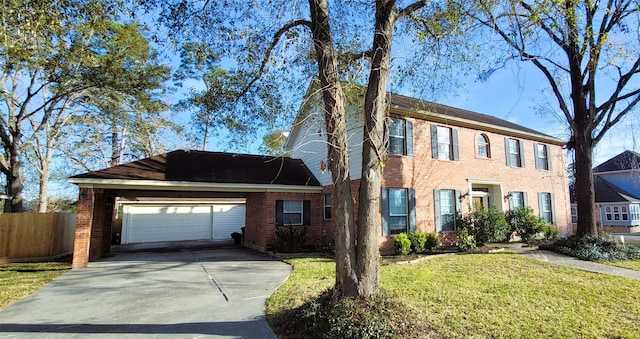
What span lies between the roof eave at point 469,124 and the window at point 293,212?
18.8 feet

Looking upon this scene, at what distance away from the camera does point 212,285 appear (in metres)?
7.78

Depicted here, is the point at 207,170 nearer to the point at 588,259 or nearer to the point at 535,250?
the point at 535,250

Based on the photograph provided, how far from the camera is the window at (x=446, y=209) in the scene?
12.8 metres

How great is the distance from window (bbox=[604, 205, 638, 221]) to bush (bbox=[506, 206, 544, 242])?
18.9 meters

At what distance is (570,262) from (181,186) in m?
13.2

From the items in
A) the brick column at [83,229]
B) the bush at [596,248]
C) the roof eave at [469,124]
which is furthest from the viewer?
the roof eave at [469,124]

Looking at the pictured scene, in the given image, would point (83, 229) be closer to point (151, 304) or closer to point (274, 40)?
point (151, 304)

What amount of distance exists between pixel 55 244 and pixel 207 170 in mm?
6717

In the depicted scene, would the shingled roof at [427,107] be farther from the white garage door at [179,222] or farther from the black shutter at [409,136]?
the white garage door at [179,222]

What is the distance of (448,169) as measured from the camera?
13320 mm

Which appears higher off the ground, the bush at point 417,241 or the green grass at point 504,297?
the bush at point 417,241

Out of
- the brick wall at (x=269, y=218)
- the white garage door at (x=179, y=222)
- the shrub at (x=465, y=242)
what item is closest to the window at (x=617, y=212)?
the shrub at (x=465, y=242)

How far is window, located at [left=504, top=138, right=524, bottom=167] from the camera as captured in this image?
50.9ft

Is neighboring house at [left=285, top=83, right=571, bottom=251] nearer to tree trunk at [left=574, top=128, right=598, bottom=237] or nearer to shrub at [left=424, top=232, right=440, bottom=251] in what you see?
shrub at [left=424, top=232, right=440, bottom=251]
